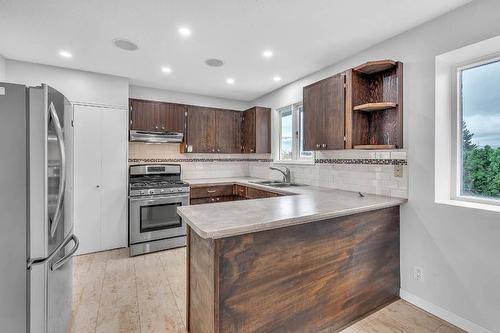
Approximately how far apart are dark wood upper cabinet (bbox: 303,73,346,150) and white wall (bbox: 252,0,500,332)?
0.55 meters

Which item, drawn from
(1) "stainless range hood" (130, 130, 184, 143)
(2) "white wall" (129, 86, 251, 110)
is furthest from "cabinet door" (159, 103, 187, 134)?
(2) "white wall" (129, 86, 251, 110)

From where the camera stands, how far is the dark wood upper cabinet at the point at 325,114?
256 cm

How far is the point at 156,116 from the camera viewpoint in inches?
158

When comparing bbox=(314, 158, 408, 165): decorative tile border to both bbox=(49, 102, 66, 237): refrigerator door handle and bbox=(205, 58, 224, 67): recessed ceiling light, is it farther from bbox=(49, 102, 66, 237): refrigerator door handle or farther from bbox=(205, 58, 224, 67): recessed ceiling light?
bbox=(49, 102, 66, 237): refrigerator door handle

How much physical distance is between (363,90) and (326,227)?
1.61 m

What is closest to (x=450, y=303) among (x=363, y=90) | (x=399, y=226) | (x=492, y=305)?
(x=492, y=305)

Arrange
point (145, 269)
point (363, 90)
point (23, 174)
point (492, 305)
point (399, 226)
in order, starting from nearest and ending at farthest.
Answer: point (23, 174) → point (492, 305) → point (399, 226) → point (363, 90) → point (145, 269)

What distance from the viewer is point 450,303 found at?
6.52 feet

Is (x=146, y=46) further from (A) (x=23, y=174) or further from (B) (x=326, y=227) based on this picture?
(B) (x=326, y=227)

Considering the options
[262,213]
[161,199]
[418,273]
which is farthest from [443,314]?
[161,199]

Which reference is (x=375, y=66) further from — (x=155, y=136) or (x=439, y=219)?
(x=155, y=136)

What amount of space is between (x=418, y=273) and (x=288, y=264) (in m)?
1.44

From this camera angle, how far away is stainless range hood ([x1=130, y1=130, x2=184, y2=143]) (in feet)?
12.4

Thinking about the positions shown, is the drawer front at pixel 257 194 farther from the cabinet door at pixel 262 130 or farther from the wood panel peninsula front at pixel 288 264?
the wood panel peninsula front at pixel 288 264
